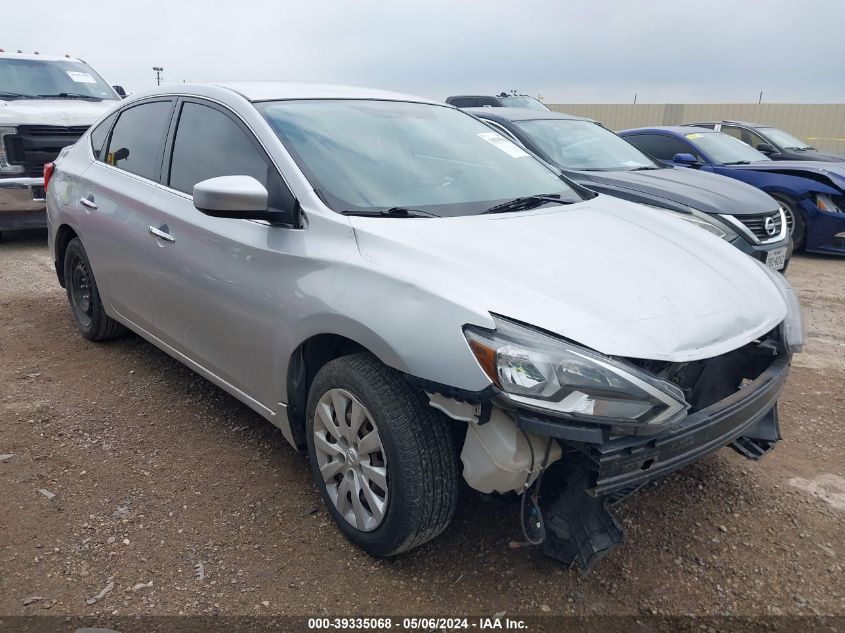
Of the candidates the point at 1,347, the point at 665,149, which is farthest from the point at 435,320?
the point at 665,149

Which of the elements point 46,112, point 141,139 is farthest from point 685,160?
point 46,112

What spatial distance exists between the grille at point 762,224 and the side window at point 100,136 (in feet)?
15.8

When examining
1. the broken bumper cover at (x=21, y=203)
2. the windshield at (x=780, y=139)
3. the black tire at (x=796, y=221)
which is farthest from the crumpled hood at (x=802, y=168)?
the broken bumper cover at (x=21, y=203)

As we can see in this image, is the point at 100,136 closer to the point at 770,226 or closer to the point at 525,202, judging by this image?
the point at 525,202

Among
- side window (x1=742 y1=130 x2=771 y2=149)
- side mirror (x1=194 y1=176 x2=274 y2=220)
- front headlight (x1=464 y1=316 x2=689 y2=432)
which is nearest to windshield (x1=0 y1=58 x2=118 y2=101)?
side mirror (x1=194 y1=176 x2=274 y2=220)

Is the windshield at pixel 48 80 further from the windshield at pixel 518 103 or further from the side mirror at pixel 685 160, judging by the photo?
the windshield at pixel 518 103

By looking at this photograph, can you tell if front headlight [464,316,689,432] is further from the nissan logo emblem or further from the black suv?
the black suv

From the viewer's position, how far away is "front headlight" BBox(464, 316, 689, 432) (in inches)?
76.8

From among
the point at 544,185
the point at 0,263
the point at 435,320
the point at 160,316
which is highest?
the point at 544,185

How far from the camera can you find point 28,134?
7.41 m

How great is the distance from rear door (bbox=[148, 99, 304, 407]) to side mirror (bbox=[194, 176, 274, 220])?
9 cm

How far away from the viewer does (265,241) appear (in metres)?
2.74

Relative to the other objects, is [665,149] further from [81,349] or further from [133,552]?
[133,552]

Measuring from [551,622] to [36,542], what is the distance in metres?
1.94
